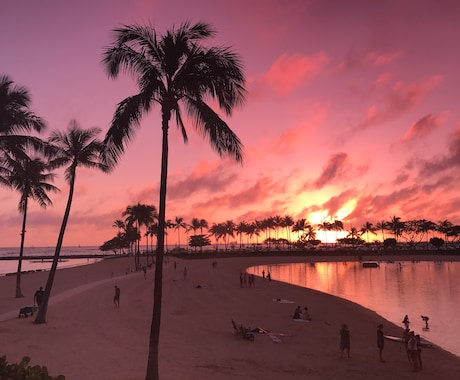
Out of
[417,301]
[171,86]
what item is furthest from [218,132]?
[417,301]

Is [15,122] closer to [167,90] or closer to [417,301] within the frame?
[167,90]

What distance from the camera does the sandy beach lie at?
15.3 metres

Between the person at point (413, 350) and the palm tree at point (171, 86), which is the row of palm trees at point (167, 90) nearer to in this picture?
the palm tree at point (171, 86)

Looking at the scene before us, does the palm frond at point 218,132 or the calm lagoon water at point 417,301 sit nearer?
the palm frond at point 218,132

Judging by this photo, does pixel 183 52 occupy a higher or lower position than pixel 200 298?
Result: higher

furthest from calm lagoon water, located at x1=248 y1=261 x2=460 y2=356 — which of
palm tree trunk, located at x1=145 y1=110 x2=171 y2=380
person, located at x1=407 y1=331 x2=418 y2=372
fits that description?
palm tree trunk, located at x1=145 y1=110 x2=171 y2=380

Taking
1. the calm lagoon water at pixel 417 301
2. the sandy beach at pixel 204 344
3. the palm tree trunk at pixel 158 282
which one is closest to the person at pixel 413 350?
the sandy beach at pixel 204 344

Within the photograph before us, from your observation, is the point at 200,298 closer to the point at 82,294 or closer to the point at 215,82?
the point at 82,294

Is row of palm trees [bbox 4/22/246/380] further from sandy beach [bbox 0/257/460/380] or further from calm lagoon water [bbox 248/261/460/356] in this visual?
calm lagoon water [bbox 248/261/460/356]

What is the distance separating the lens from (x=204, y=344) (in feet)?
63.9

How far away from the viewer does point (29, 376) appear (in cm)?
590

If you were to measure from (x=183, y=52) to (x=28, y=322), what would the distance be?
1922cm

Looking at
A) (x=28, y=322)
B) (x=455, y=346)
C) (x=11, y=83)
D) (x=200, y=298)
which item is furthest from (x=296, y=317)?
(x=11, y=83)

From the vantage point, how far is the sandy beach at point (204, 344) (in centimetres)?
1534
